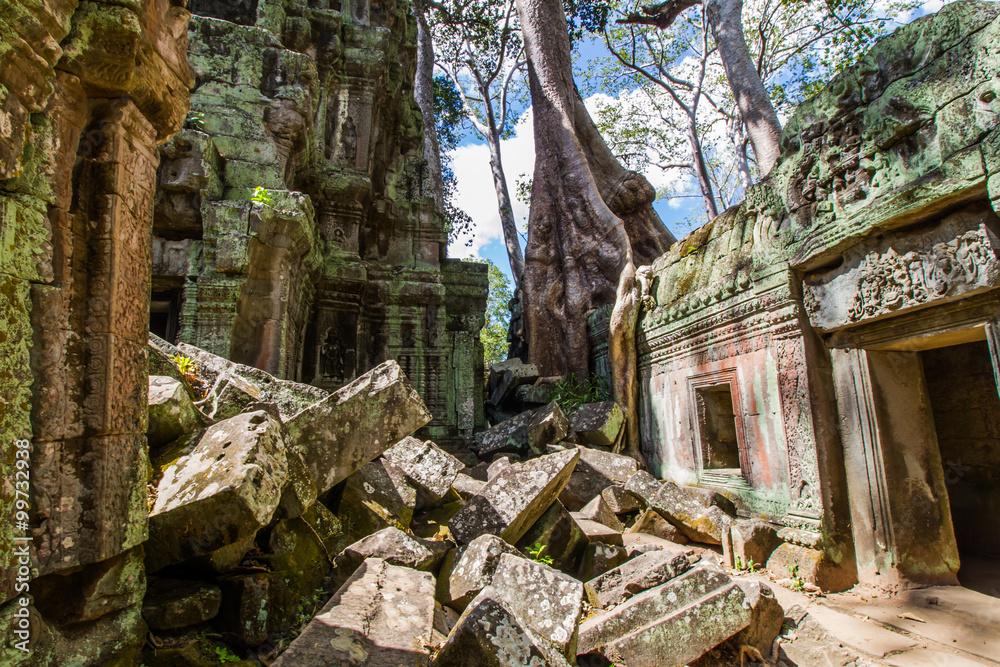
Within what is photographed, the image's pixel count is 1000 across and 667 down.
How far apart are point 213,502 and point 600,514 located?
3168 millimetres

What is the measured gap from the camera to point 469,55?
18.4m

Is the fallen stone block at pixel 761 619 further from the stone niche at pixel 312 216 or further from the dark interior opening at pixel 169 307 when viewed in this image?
the dark interior opening at pixel 169 307

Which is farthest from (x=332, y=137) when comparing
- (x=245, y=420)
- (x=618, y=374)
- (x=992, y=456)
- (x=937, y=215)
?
(x=992, y=456)

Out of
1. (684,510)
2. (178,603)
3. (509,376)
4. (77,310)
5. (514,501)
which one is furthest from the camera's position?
(509,376)

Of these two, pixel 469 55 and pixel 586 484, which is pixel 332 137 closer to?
pixel 586 484

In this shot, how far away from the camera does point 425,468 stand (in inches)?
167

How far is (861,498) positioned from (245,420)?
11.8ft

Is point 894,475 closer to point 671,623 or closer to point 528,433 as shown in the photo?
Result: point 671,623

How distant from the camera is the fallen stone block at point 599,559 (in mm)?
3490

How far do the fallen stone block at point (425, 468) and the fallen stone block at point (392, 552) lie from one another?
1.00 meters

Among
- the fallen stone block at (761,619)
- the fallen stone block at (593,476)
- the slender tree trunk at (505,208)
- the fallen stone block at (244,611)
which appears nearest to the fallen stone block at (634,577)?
the fallen stone block at (761,619)

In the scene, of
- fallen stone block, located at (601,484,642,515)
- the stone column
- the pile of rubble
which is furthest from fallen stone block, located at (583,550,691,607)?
fallen stone block, located at (601,484,642,515)

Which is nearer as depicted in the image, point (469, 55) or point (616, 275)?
point (616, 275)

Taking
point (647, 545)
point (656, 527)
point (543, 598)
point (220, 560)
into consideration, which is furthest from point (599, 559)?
point (220, 560)
